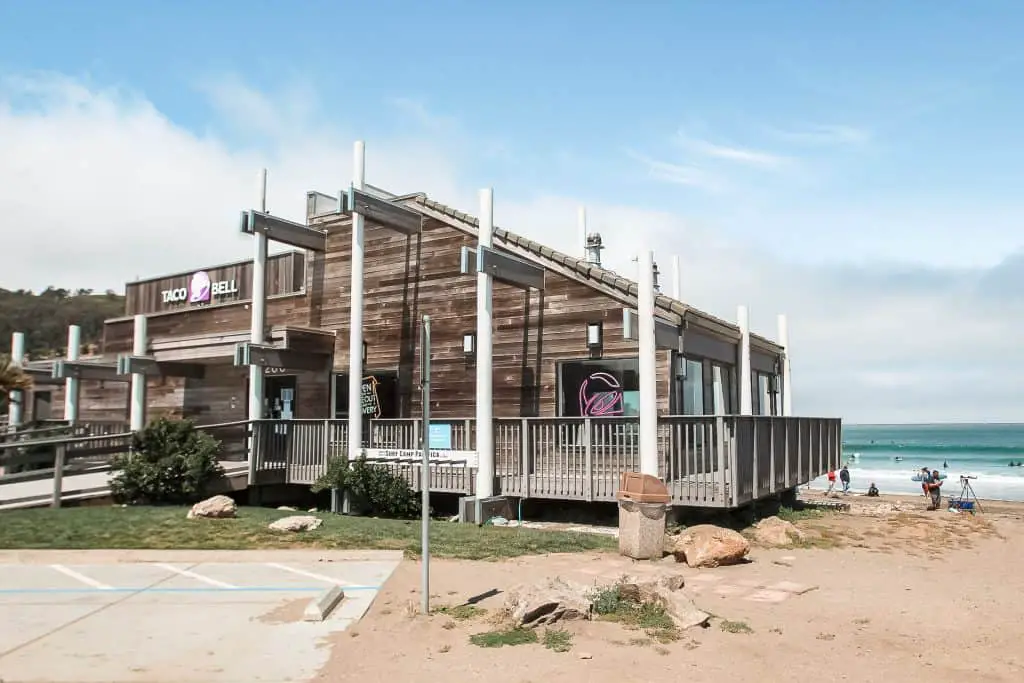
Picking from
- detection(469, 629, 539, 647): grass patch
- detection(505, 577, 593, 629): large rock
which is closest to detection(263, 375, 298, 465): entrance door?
detection(505, 577, 593, 629): large rock

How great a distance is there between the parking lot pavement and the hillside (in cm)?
7558

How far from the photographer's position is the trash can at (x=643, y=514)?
10.1 m

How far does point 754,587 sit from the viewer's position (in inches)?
338

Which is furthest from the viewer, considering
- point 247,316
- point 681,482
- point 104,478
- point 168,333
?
point 168,333

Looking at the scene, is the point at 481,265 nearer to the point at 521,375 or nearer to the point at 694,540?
the point at 521,375

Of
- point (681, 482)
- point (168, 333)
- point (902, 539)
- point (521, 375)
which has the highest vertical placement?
point (168, 333)

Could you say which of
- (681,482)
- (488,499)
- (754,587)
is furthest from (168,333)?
(754,587)

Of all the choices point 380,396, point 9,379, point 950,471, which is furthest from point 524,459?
point 950,471

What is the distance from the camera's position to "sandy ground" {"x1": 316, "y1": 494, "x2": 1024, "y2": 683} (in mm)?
5582

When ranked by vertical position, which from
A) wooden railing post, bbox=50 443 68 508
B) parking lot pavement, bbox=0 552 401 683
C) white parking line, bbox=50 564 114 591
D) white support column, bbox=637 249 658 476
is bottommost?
white parking line, bbox=50 564 114 591

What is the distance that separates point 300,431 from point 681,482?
8.25 m

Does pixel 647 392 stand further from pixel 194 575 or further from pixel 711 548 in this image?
pixel 194 575

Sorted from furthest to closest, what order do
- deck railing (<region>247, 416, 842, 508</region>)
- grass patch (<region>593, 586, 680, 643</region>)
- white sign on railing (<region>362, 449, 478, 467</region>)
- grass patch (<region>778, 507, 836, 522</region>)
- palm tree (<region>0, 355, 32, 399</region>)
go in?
palm tree (<region>0, 355, 32, 399</region>)
grass patch (<region>778, 507, 836, 522</region>)
white sign on railing (<region>362, 449, 478, 467</region>)
deck railing (<region>247, 416, 842, 508</region>)
grass patch (<region>593, 586, 680, 643</region>)

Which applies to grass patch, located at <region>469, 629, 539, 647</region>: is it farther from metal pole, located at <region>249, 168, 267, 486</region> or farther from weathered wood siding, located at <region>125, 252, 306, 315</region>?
weathered wood siding, located at <region>125, 252, 306, 315</region>
